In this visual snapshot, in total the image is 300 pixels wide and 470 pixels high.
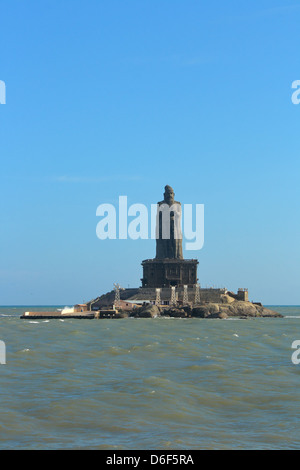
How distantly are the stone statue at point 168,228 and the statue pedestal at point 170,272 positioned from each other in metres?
4.49

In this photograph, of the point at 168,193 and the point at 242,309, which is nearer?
the point at 242,309

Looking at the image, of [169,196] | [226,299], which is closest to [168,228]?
[169,196]

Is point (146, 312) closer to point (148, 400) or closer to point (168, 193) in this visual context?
point (168, 193)

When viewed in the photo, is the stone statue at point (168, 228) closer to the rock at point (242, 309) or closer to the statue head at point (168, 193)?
the statue head at point (168, 193)

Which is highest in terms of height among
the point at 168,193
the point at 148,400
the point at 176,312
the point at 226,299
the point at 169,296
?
the point at 168,193

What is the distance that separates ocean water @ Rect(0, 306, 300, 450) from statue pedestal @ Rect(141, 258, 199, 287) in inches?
4179

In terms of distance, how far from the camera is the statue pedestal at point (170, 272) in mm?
152050

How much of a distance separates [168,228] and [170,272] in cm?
1200

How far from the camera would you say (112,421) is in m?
23.0

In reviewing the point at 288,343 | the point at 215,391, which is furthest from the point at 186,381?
the point at 288,343

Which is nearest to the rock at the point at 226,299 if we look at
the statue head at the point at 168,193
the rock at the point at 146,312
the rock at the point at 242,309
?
the rock at the point at 242,309

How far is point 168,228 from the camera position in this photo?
157375 mm

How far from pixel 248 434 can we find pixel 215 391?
25.1ft
